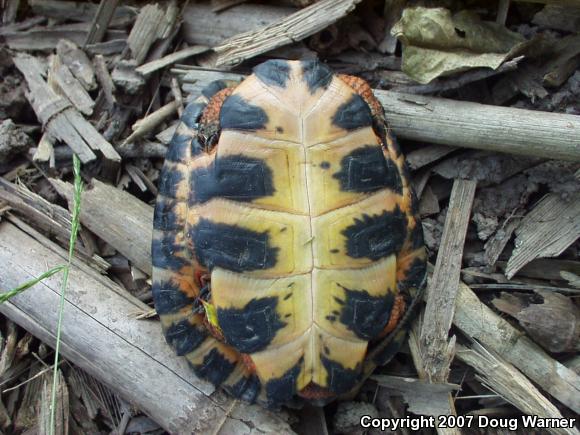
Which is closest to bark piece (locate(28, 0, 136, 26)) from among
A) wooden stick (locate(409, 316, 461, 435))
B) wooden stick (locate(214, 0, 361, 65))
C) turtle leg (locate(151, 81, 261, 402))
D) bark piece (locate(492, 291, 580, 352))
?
wooden stick (locate(214, 0, 361, 65))

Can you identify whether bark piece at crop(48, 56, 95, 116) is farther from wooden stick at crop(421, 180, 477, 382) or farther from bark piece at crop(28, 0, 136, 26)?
wooden stick at crop(421, 180, 477, 382)

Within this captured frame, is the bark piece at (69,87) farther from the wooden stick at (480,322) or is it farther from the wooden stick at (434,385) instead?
the wooden stick at (434,385)

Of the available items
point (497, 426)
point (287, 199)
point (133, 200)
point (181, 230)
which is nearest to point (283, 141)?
point (287, 199)

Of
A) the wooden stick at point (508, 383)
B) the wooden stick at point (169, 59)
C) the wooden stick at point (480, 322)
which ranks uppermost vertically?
the wooden stick at point (169, 59)

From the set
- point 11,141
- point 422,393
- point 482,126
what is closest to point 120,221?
point 11,141

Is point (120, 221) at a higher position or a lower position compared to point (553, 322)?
higher

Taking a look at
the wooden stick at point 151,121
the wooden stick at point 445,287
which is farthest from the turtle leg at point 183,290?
the wooden stick at point 445,287

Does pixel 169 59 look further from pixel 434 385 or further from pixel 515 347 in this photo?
pixel 515 347

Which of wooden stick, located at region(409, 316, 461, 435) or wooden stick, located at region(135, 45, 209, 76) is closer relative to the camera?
wooden stick, located at region(409, 316, 461, 435)
